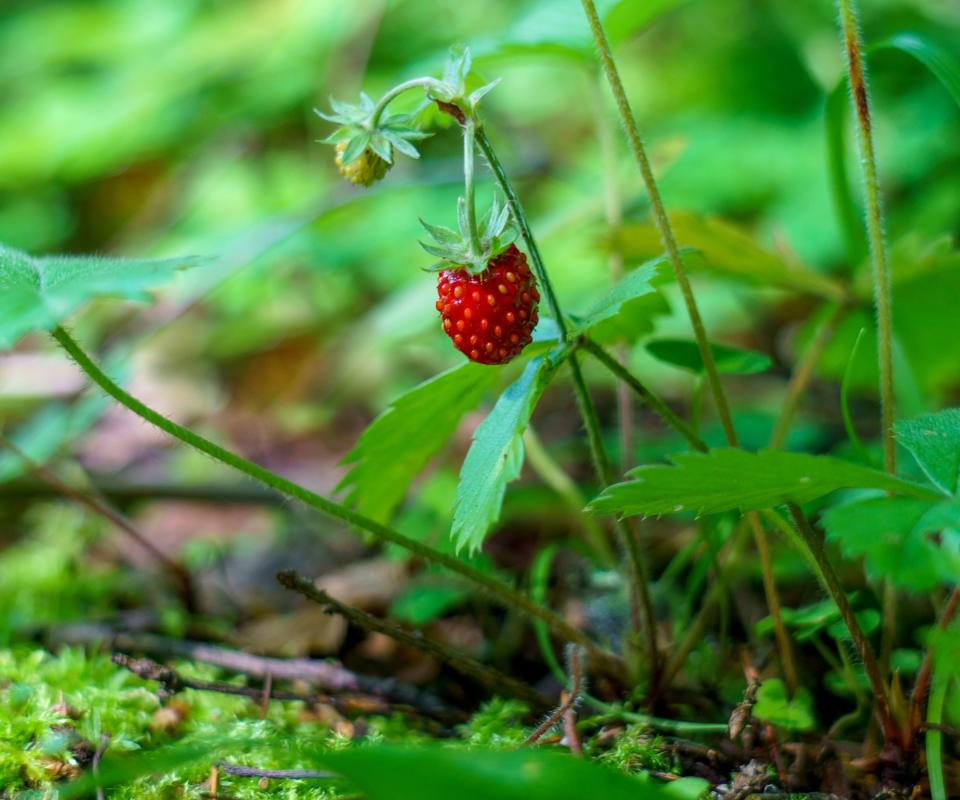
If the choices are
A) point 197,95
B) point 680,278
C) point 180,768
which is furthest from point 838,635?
point 197,95

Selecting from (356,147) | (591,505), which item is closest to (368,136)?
(356,147)

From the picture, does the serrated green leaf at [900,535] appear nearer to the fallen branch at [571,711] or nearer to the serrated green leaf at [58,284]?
the fallen branch at [571,711]

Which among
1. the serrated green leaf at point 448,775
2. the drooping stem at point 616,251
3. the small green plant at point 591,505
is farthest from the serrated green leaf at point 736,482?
the drooping stem at point 616,251

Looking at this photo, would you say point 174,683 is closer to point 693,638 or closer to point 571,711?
point 571,711

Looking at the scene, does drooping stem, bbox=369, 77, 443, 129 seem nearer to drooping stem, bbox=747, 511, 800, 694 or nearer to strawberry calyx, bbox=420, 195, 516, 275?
strawberry calyx, bbox=420, 195, 516, 275


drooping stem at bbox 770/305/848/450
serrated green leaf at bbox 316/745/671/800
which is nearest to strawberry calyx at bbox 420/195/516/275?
serrated green leaf at bbox 316/745/671/800
